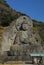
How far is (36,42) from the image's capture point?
26.1 meters

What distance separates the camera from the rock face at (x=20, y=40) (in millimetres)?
23125

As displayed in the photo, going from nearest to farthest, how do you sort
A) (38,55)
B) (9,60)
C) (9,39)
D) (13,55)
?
(38,55) → (9,60) → (13,55) → (9,39)

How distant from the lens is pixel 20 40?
25500 mm

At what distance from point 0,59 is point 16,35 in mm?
4942

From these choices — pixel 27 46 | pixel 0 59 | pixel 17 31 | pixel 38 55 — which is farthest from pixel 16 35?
pixel 38 55

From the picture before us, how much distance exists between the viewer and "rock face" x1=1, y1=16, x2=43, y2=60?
23.1m

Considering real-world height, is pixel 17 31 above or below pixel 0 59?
above

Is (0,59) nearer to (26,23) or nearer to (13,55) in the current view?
(13,55)

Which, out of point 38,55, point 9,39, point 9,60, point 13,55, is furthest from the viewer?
point 9,39

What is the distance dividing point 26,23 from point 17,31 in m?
1.05

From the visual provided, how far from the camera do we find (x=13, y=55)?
Result: 23.0m

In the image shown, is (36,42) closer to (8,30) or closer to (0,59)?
(8,30)

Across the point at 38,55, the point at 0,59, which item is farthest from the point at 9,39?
the point at 38,55

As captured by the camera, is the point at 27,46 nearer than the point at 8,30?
Yes
